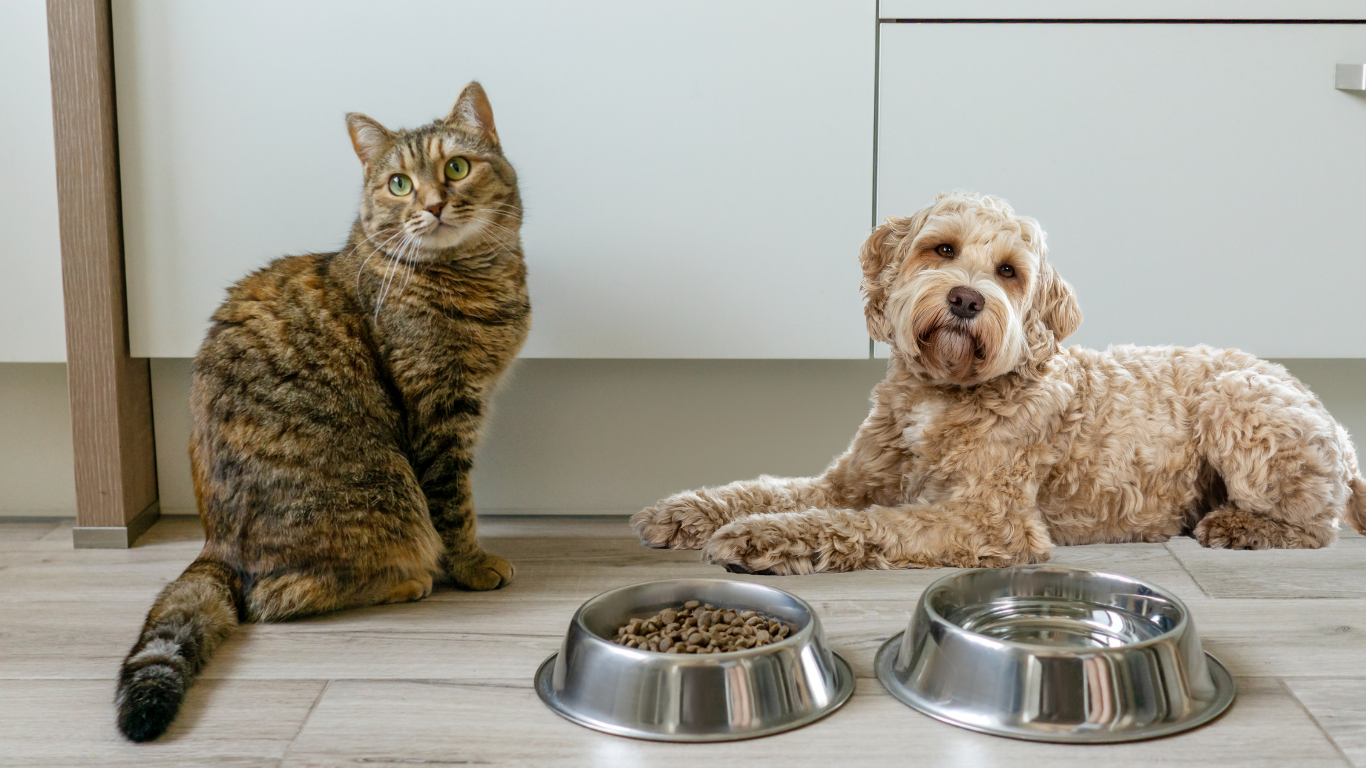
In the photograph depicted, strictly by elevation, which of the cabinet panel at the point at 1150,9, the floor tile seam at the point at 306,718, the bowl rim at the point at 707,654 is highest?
the cabinet panel at the point at 1150,9

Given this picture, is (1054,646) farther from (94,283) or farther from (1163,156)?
(94,283)

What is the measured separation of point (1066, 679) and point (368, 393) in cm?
119

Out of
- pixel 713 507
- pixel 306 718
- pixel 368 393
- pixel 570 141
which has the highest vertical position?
pixel 570 141

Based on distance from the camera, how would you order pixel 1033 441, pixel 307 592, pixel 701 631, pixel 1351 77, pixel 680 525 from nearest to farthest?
pixel 701 631, pixel 307 592, pixel 1033 441, pixel 1351 77, pixel 680 525

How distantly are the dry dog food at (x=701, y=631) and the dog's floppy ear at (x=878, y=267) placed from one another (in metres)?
0.63

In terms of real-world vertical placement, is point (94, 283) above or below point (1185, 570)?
above

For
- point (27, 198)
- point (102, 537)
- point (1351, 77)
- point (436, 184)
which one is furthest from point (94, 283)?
point (1351, 77)

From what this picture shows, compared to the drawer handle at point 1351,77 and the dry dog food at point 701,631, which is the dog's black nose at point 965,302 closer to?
the dry dog food at point 701,631

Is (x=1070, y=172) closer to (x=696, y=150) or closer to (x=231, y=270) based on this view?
(x=696, y=150)

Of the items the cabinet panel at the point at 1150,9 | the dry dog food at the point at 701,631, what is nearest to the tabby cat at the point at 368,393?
the dry dog food at the point at 701,631

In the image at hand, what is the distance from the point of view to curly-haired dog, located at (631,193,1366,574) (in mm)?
1826

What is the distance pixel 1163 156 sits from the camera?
208cm

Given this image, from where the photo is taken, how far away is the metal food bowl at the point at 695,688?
1335 mm

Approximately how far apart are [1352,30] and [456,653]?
6.77 ft
